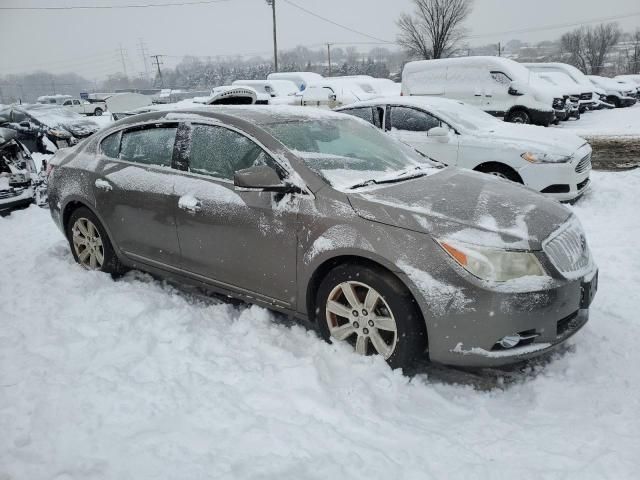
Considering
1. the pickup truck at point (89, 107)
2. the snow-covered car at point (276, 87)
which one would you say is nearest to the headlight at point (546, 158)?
the snow-covered car at point (276, 87)

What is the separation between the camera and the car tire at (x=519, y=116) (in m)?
13.2

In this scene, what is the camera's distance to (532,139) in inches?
253

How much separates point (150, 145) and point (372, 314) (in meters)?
2.41

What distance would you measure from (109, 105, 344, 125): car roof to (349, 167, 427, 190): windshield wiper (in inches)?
34.9

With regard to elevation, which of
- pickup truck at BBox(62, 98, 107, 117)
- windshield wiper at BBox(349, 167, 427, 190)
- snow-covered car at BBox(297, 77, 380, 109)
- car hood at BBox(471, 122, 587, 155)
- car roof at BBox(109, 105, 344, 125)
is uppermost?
car roof at BBox(109, 105, 344, 125)

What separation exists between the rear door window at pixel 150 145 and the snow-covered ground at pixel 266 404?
114cm

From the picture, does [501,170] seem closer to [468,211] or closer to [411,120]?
[411,120]

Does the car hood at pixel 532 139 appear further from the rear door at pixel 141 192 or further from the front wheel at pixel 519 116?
the front wheel at pixel 519 116

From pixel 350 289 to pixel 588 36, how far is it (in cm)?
7427

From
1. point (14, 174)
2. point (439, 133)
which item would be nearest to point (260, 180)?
point (439, 133)

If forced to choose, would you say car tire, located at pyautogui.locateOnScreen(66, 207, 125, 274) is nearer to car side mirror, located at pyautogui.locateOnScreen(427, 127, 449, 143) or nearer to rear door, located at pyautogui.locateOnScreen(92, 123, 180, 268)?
rear door, located at pyautogui.locateOnScreen(92, 123, 180, 268)

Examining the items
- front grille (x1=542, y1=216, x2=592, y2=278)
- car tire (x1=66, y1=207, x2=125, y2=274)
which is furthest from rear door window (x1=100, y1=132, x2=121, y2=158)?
front grille (x1=542, y1=216, x2=592, y2=278)

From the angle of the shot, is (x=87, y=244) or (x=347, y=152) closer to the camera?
(x=347, y=152)

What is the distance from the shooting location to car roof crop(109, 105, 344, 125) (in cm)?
365
